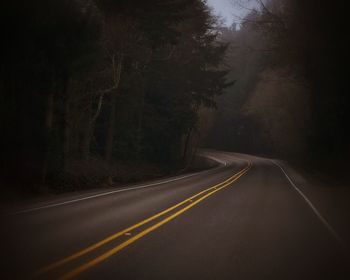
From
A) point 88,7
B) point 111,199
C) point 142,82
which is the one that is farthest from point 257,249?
point 142,82

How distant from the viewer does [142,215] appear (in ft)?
38.3

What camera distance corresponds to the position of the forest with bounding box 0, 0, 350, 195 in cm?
1766

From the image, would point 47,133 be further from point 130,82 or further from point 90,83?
point 130,82

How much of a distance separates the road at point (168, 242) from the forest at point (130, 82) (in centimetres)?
626

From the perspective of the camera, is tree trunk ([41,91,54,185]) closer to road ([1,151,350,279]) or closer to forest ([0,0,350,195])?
forest ([0,0,350,195])

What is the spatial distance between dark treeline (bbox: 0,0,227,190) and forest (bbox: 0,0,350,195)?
57mm

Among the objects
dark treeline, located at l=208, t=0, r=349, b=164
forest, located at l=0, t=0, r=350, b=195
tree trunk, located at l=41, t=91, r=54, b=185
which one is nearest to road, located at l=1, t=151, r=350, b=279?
→ tree trunk, located at l=41, t=91, r=54, b=185

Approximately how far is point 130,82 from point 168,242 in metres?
24.2

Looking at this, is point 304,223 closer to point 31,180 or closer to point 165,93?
point 31,180

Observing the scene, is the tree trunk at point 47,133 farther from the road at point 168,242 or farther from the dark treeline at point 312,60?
the dark treeline at point 312,60

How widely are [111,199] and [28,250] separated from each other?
7.75 m

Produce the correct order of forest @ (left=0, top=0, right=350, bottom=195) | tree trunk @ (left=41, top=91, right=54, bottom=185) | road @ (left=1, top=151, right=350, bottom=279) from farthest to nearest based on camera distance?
1. tree trunk @ (left=41, top=91, right=54, bottom=185)
2. forest @ (left=0, top=0, right=350, bottom=195)
3. road @ (left=1, top=151, right=350, bottom=279)

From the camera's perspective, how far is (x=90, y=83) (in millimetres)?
25469

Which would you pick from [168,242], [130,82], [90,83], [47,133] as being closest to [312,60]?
[130,82]
